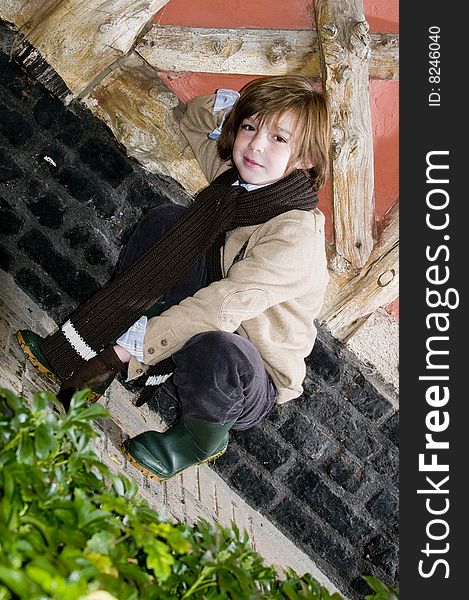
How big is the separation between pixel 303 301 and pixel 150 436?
684 mm

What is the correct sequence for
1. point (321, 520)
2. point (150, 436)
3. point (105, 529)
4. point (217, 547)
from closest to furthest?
point (105, 529) → point (217, 547) → point (150, 436) → point (321, 520)

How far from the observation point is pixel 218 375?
7.34 ft

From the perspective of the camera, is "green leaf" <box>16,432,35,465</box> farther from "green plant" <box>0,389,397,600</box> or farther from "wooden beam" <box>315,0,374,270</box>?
"wooden beam" <box>315,0,374,270</box>

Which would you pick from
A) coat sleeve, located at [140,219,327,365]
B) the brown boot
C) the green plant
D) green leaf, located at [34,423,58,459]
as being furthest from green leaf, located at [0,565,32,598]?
the brown boot

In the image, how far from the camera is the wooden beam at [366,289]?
2.95 metres

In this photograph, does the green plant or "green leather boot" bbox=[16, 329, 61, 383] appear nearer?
the green plant

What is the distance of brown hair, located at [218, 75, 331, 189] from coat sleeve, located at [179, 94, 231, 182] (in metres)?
0.27

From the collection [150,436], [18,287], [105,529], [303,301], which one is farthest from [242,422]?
[105,529]

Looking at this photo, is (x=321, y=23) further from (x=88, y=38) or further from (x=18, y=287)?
(x=18, y=287)

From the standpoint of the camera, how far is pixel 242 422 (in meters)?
2.53

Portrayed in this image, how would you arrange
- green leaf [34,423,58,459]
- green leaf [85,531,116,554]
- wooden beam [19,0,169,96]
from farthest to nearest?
wooden beam [19,0,169,96]
green leaf [34,423,58,459]
green leaf [85,531,116,554]

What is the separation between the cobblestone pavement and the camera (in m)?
2.44

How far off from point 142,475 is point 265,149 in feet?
3.84

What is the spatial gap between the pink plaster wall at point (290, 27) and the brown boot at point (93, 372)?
1.15m
